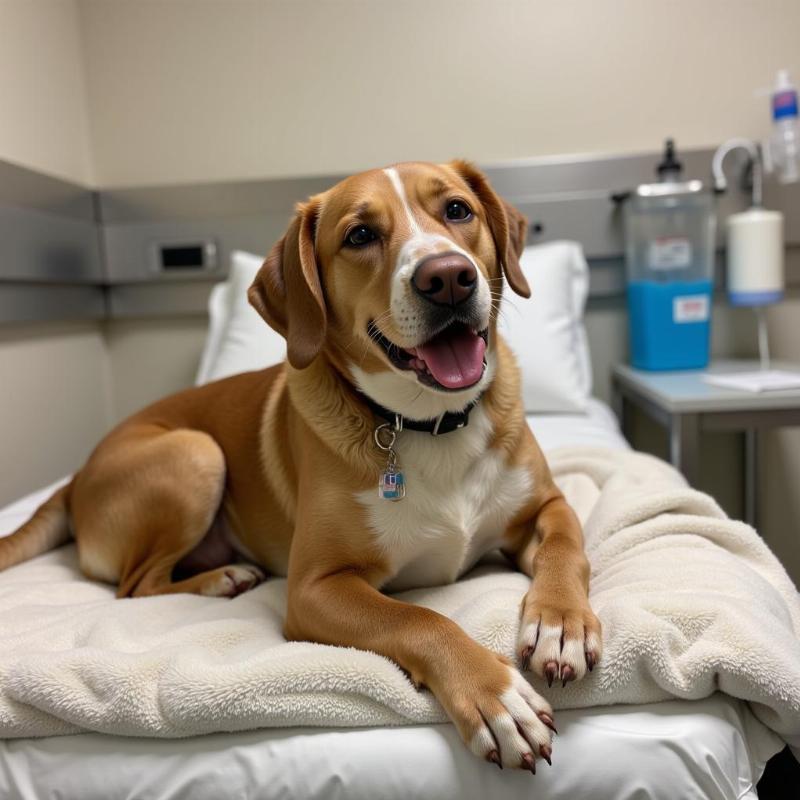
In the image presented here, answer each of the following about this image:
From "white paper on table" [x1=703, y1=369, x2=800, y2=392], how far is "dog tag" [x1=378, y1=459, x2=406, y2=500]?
39.9 inches

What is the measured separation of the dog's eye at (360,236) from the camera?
3.76ft

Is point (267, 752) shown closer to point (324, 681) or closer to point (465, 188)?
point (324, 681)

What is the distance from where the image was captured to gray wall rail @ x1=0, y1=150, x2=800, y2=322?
2.17m

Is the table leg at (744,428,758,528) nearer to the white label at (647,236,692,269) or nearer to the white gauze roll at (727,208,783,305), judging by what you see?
the white gauze roll at (727,208,783,305)

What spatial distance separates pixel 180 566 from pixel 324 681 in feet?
2.42

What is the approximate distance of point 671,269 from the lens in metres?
2.20

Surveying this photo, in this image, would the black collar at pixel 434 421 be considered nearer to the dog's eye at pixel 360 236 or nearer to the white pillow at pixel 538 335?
the dog's eye at pixel 360 236

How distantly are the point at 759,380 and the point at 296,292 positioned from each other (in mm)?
1245

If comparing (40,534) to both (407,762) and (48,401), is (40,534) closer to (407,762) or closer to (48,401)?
(48,401)

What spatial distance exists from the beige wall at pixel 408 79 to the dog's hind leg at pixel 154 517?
1.46 m

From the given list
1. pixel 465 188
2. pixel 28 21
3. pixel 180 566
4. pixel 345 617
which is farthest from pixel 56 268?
pixel 345 617

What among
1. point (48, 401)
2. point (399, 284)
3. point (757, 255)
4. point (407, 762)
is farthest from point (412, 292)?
point (48, 401)

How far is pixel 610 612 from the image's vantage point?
0.91 meters

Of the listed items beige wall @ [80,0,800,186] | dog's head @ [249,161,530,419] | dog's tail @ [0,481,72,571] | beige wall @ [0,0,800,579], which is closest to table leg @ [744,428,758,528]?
beige wall @ [0,0,800,579]
